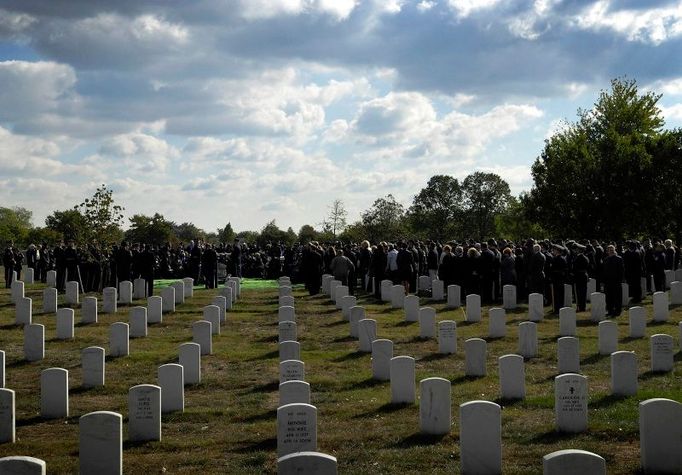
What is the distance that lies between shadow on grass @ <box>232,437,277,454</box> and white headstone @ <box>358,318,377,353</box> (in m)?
7.49

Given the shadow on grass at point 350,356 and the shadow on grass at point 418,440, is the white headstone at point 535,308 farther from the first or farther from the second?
the shadow on grass at point 418,440

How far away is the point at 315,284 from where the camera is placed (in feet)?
103

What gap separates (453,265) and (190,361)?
14356 mm

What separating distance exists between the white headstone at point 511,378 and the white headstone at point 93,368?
6994 mm

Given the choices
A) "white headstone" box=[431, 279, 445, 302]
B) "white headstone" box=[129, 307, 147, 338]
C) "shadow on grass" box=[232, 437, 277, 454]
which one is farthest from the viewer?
"white headstone" box=[431, 279, 445, 302]

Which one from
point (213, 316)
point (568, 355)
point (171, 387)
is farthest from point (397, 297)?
point (171, 387)

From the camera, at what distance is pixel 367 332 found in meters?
18.3

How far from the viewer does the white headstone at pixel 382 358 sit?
1498cm

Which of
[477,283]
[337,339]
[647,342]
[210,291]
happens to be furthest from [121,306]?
[647,342]

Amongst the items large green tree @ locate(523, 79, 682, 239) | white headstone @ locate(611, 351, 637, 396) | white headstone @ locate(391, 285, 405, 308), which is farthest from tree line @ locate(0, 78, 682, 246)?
white headstone @ locate(611, 351, 637, 396)

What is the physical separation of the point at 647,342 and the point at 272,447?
1153 centimetres

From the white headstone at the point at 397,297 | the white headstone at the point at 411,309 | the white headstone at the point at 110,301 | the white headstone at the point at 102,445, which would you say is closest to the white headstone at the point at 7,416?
the white headstone at the point at 102,445

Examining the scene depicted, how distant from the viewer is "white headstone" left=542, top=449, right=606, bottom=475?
7578 mm

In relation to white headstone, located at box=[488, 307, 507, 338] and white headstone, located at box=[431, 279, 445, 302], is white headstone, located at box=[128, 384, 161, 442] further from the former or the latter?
white headstone, located at box=[431, 279, 445, 302]
